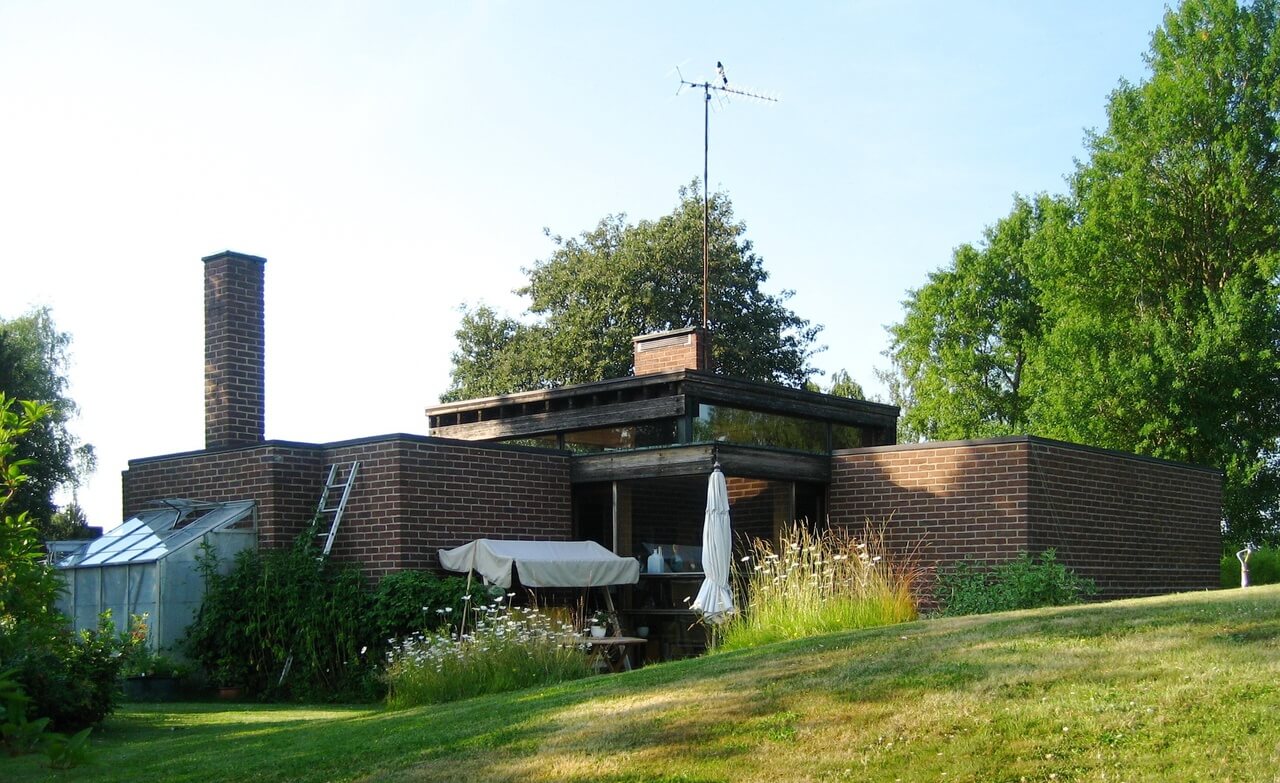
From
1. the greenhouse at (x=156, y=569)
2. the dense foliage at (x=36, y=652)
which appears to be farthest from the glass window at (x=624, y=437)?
the dense foliage at (x=36, y=652)

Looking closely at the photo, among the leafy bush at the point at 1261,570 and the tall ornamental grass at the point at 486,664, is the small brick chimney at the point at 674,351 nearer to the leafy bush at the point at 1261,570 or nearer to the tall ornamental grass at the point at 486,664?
the tall ornamental grass at the point at 486,664

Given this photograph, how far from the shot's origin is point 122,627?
1648 cm

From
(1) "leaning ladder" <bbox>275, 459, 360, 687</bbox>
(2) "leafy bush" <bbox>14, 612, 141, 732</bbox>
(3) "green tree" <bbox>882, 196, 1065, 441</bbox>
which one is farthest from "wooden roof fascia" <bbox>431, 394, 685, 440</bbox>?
(3) "green tree" <bbox>882, 196, 1065, 441</bbox>

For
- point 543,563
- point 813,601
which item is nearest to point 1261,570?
point 543,563

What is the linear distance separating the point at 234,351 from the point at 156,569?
10.5ft

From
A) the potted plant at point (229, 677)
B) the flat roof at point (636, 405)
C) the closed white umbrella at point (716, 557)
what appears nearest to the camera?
the closed white umbrella at point (716, 557)

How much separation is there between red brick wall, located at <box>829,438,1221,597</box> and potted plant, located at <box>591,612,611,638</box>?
3838mm

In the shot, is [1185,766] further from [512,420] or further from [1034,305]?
[1034,305]

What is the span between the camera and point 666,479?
1880 centimetres

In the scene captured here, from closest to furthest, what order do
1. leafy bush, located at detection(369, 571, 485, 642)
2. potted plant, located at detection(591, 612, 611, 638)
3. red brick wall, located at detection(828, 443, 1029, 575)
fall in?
leafy bush, located at detection(369, 571, 485, 642)
potted plant, located at detection(591, 612, 611, 638)
red brick wall, located at detection(828, 443, 1029, 575)

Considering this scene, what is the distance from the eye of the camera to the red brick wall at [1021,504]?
56.7 ft

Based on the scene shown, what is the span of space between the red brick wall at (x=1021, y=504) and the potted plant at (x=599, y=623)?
3838mm

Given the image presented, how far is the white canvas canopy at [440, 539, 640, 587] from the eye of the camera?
15.9 m

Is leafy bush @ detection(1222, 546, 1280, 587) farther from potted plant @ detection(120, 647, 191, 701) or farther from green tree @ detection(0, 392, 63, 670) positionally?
green tree @ detection(0, 392, 63, 670)
